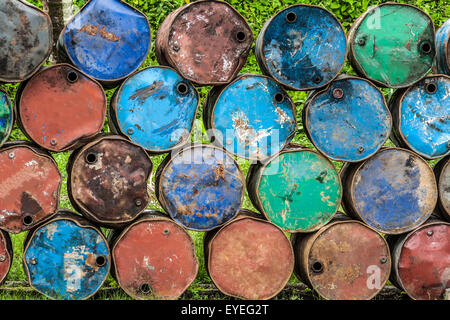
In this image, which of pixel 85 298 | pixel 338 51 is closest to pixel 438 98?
pixel 338 51

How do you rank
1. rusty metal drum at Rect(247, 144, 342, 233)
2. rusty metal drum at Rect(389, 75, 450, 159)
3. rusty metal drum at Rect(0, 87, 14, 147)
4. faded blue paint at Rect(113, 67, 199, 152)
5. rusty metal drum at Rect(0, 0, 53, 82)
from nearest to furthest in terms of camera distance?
rusty metal drum at Rect(0, 0, 53, 82) → rusty metal drum at Rect(0, 87, 14, 147) → faded blue paint at Rect(113, 67, 199, 152) → rusty metal drum at Rect(247, 144, 342, 233) → rusty metal drum at Rect(389, 75, 450, 159)

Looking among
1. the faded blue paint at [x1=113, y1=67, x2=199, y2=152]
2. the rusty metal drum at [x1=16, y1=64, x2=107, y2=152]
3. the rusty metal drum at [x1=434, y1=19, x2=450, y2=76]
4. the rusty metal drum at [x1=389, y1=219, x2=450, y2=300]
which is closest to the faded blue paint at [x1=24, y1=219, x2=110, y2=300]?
the rusty metal drum at [x1=16, y1=64, x2=107, y2=152]

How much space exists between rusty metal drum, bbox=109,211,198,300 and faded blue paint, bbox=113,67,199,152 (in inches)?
18.3

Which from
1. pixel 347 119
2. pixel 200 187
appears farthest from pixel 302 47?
pixel 200 187

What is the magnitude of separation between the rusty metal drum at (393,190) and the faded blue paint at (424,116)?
118mm

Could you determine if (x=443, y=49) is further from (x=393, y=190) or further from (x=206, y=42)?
(x=206, y=42)

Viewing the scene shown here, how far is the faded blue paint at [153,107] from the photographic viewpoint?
2611 millimetres

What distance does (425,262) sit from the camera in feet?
9.23

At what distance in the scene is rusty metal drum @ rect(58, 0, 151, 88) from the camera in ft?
8.28

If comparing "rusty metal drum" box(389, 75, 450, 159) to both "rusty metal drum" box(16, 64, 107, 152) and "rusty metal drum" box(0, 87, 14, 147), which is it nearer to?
"rusty metal drum" box(16, 64, 107, 152)

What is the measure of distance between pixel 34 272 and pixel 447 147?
→ 259 centimetres

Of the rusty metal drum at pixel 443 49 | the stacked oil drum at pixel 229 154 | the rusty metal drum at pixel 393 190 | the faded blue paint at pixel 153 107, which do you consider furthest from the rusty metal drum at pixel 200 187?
the rusty metal drum at pixel 443 49

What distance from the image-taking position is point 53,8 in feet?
11.4

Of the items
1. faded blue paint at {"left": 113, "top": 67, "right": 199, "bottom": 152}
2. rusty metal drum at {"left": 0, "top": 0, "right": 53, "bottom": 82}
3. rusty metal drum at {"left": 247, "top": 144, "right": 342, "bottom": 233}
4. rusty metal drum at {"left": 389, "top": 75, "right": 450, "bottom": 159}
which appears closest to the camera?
rusty metal drum at {"left": 0, "top": 0, "right": 53, "bottom": 82}
